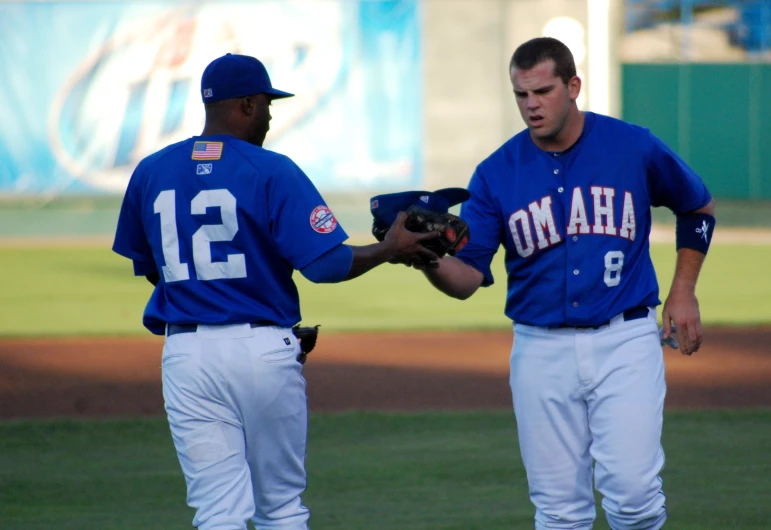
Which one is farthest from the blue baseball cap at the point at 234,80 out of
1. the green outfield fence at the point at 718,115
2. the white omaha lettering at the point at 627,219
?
the green outfield fence at the point at 718,115

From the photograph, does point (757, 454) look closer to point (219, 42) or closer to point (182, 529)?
point (182, 529)

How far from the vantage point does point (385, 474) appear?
6.26m

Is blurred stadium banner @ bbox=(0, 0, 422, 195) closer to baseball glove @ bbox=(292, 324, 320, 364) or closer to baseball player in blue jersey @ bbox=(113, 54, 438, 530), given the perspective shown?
baseball glove @ bbox=(292, 324, 320, 364)

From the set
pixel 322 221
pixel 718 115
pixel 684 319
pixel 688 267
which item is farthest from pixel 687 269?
pixel 718 115

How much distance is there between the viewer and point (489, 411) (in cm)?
799

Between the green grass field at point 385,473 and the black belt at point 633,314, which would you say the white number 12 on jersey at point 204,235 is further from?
the green grass field at point 385,473

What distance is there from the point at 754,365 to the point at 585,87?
1593cm

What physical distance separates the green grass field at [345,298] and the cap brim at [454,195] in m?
7.86

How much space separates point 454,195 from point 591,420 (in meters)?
0.97

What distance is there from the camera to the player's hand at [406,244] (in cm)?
391

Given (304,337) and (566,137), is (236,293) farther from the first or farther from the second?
(566,137)

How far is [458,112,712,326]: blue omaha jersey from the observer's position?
3.97 m

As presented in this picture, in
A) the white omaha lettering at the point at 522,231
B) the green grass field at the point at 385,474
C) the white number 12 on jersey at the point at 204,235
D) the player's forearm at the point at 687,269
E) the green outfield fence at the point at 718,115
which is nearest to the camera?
the white number 12 on jersey at the point at 204,235

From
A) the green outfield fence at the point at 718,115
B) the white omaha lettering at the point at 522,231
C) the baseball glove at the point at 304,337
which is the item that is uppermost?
the green outfield fence at the point at 718,115
